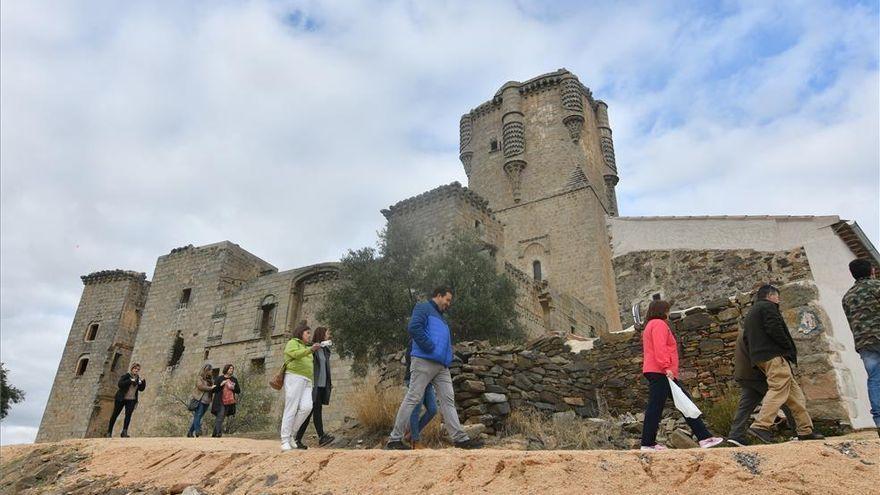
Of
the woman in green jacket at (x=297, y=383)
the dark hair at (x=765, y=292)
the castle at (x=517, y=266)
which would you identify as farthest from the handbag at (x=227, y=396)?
the dark hair at (x=765, y=292)

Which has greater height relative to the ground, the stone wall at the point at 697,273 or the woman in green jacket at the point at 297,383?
the stone wall at the point at 697,273

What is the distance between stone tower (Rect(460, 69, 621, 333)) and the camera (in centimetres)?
2489

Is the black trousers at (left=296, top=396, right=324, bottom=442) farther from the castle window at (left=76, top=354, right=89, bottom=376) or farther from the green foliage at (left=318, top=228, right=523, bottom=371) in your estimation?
the castle window at (left=76, top=354, right=89, bottom=376)

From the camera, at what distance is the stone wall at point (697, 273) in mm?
14991

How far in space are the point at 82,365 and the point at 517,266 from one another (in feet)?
78.6

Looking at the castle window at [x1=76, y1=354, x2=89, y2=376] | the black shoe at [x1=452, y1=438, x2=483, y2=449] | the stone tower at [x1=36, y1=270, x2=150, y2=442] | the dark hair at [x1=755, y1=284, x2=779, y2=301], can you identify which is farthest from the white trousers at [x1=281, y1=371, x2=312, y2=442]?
the castle window at [x1=76, y1=354, x2=89, y2=376]

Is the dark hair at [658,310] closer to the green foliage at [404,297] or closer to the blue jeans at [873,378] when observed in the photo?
the blue jeans at [873,378]

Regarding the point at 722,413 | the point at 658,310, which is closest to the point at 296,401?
the point at 658,310

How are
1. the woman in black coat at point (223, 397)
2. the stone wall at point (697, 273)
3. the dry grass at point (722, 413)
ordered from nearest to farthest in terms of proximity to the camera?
the dry grass at point (722, 413), the woman in black coat at point (223, 397), the stone wall at point (697, 273)

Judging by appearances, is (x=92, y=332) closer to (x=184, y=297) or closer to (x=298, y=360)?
(x=184, y=297)

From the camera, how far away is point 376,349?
46.0 ft

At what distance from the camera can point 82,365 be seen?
2911 cm

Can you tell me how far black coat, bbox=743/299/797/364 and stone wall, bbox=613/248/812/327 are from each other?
1079 centimetres

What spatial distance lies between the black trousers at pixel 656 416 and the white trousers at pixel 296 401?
3694 millimetres
